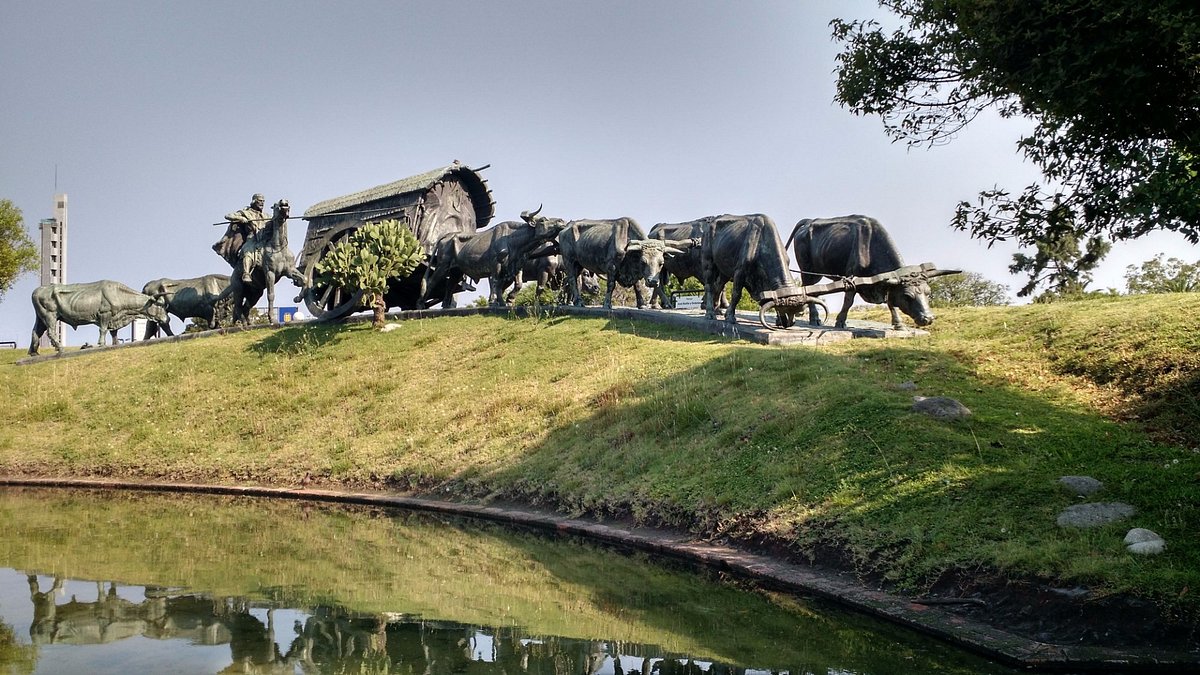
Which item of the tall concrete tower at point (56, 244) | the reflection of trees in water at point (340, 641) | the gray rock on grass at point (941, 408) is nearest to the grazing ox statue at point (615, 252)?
the gray rock on grass at point (941, 408)

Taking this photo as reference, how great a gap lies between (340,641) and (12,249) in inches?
1876

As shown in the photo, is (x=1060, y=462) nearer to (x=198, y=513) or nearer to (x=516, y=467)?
(x=516, y=467)

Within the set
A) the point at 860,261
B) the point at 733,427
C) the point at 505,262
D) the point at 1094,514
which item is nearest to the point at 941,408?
the point at 733,427

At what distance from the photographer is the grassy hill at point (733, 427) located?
A: 9.05 m

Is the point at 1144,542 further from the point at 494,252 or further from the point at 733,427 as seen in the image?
the point at 494,252

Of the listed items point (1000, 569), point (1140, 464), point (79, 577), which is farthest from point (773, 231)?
point (79, 577)

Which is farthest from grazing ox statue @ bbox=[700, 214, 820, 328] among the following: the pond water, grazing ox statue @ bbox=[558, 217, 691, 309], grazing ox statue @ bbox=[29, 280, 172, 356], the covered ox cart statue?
grazing ox statue @ bbox=[29, 280, 172, 356]

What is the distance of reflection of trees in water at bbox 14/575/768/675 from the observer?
682 cm

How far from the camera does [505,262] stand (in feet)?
90.2

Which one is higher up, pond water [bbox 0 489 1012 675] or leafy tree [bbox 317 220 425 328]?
leafy tree [bbox 317 220 425 328]

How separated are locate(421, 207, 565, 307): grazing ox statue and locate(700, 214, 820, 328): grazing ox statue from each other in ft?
19.0

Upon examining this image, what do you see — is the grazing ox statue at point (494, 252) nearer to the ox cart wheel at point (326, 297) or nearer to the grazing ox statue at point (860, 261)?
the ox cart wheel at point (326, 297)

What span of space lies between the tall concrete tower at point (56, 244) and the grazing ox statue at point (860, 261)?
127 feet

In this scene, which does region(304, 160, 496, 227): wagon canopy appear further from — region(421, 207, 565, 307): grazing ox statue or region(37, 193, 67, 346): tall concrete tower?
region(37, 193, 67, 346): tall concrete tower
